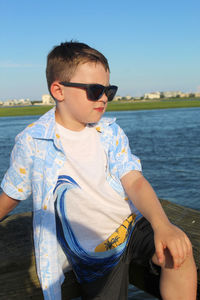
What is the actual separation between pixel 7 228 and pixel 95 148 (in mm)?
1616

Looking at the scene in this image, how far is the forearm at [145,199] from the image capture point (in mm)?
1666

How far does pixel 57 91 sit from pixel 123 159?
583 mm

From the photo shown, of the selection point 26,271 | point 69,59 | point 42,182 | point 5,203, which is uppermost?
point 69,59

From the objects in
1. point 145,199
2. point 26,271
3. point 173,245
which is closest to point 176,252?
point 173,245

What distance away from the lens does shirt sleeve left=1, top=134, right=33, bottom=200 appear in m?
2.01

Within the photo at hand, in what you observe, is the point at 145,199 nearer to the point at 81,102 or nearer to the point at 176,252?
the point at 176,252

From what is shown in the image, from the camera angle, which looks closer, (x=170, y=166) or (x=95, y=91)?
(x=95, y=91)

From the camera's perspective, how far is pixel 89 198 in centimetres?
208

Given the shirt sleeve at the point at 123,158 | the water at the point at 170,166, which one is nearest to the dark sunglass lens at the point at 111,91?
the shirt sleeve at the point at 123,158

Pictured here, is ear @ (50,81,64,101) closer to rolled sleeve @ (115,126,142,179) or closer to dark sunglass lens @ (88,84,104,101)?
dark sunglass lens @ (88,84,104,101)

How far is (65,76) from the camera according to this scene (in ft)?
6.82

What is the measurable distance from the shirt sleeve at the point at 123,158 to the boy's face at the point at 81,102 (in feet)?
0.71

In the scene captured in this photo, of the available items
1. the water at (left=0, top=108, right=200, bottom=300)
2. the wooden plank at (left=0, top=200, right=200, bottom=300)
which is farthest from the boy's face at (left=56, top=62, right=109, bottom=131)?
the water at (left=0, top=108, right=200, bottom=300)

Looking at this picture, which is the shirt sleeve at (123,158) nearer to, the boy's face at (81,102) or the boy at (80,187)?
the boy at (80,187)
